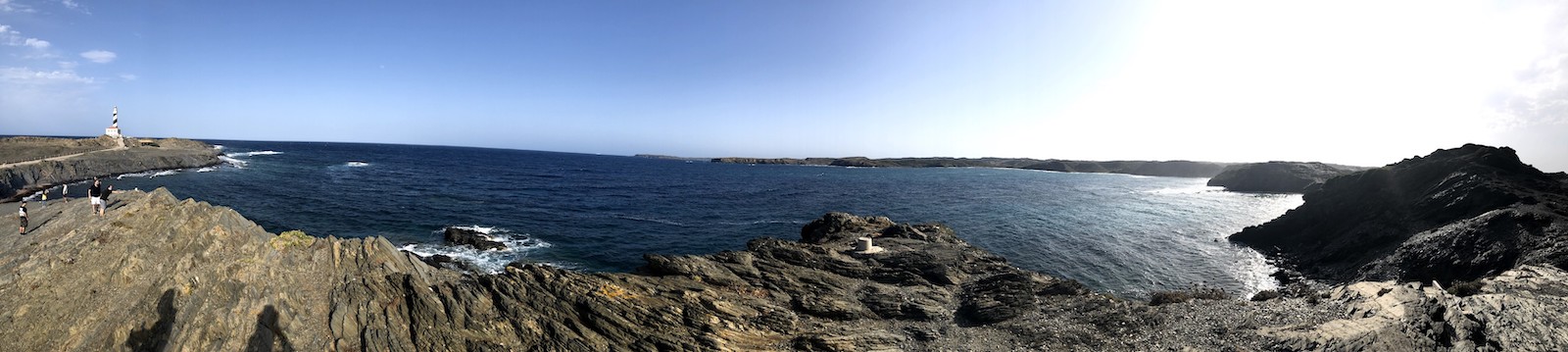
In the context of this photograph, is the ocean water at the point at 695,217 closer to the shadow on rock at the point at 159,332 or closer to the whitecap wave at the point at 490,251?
the whitecap wave at the point at 490,251

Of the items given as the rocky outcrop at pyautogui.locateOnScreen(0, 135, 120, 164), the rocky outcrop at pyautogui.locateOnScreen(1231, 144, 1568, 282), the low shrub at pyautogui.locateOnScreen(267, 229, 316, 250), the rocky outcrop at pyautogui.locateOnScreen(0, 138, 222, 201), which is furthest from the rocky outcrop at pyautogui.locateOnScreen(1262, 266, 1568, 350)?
the rocky outcrop at pyautogui.locateOnScreen(0, 135, 120, 164)

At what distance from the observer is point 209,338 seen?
12805 mm

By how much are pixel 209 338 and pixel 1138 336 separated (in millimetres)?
27474

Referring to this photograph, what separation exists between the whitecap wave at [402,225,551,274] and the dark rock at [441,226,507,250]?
1.50 ft

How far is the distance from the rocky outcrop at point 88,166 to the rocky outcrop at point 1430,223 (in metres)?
94.8

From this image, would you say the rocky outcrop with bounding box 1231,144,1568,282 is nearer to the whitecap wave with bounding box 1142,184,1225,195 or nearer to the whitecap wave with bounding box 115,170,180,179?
the whitecap wave with bounding box 1142,184,1225,195

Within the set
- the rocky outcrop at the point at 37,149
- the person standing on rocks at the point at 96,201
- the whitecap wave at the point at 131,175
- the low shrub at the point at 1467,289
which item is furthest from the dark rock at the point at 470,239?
the whitecap wave at the point at 131,175

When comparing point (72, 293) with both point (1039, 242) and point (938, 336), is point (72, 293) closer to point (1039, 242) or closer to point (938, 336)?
point (938, 336)

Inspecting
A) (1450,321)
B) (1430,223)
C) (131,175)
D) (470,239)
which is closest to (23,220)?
(470,239)

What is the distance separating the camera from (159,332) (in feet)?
42.7

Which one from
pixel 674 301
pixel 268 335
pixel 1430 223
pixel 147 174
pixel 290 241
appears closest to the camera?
pixel 268 335

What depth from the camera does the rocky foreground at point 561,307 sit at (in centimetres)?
1318

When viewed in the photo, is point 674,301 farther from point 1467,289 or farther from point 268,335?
point 1467,289

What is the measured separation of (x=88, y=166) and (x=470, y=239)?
69.3 meters
